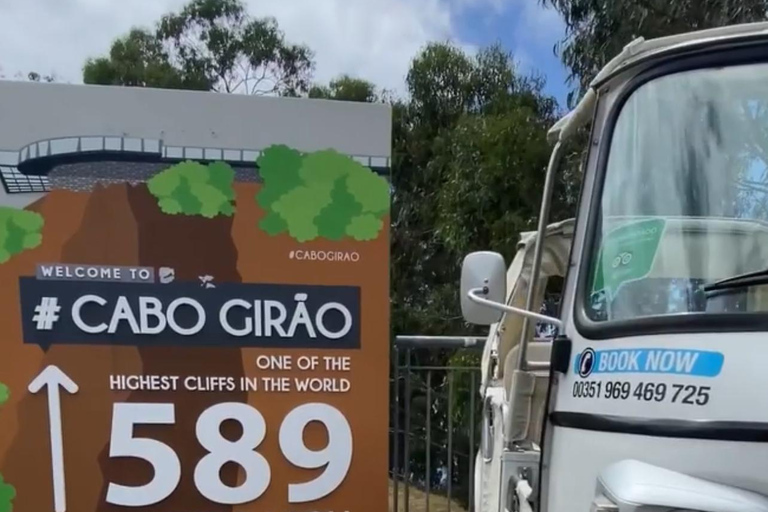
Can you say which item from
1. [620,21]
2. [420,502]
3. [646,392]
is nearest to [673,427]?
[646,392]

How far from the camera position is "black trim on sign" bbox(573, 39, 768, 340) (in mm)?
2369

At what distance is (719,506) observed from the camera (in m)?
2.04

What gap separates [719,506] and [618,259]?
0.96 meters

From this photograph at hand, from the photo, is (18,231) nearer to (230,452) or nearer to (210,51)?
(230,452)

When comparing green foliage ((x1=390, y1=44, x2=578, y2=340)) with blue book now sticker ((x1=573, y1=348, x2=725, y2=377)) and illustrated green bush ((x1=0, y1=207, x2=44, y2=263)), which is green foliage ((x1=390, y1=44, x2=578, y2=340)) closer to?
illustrated green bush ((x1=0, y1=207, x2=44, y2=263))

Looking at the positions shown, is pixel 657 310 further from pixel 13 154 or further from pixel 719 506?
pixel 13 154

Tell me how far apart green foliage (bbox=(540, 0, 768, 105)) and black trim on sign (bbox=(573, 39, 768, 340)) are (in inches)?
316

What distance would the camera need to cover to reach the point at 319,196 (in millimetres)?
5367

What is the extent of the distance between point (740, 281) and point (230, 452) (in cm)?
343

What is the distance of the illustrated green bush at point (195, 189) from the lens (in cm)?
516

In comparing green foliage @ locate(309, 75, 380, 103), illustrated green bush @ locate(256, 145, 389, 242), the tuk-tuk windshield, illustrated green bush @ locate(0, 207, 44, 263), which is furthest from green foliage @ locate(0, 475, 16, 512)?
green foliage @ locate(309, 75, 380, 103)

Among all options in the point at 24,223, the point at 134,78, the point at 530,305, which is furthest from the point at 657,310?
the point at 134,78

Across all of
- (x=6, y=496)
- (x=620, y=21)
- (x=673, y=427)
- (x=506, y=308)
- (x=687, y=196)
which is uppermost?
(x=620, y=21)

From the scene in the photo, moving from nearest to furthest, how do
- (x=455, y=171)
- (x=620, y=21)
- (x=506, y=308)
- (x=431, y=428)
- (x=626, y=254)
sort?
(x=626, y=254), (x=506, y=308), (x=431, y=428), (x=620, y=21), (x=455, y=171)
